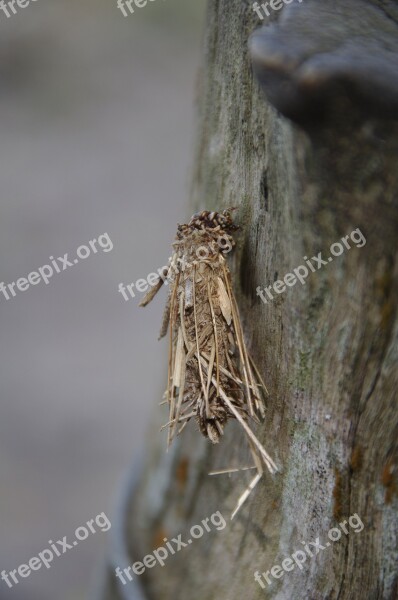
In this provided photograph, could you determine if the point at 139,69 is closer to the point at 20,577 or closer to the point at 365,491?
the point at 20,577

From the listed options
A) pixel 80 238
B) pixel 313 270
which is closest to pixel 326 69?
pixel 313 270

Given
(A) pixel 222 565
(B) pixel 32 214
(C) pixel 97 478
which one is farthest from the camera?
(B) pixel 32 214

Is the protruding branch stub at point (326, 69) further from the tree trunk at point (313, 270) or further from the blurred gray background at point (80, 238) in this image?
the blurred gray background at point (80, 238)

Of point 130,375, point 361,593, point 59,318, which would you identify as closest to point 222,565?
point 361,593

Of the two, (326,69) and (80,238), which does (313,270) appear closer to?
(326,69)

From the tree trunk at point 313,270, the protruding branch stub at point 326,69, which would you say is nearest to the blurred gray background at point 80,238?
the tree trunk at point 313,270

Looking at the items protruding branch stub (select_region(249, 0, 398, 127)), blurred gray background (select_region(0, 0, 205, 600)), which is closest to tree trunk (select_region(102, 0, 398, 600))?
protruding branch stub (select_region(249, 0, 398, 127))
